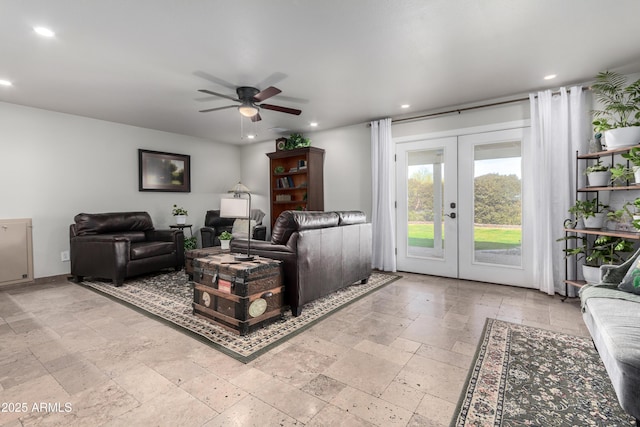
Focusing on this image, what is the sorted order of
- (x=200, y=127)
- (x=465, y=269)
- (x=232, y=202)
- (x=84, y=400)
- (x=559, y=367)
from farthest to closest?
(x=200, y=127), (x=465, y=269), (x=232, y=202), (x=559, y=367), (x=84, y=400)

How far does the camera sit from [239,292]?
2480 millimetres

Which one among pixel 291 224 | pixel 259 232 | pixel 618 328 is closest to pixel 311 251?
pixel 291 224

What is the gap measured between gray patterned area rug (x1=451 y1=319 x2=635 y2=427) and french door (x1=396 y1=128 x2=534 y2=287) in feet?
5.74

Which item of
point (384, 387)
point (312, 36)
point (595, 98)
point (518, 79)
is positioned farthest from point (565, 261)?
point (312, 36)

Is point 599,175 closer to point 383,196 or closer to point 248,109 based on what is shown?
point 383,196

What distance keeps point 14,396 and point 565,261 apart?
4.94 m

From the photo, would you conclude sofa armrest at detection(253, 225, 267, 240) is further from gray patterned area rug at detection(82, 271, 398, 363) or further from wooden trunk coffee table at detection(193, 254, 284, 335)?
wooden trunk coffee table at detection(193, 254, 284, 335)

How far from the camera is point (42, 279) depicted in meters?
4.36

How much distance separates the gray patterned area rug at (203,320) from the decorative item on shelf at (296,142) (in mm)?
2653

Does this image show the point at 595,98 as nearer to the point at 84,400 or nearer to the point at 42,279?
the point at 84,400

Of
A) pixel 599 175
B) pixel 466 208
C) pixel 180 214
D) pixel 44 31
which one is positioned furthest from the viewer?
pixel 180 214

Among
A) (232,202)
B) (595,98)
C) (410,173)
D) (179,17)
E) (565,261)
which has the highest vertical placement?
(179,17)

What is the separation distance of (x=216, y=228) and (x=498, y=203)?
4923 millimetres

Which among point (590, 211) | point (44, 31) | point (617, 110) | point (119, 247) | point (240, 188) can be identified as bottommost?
point (119, 247)
